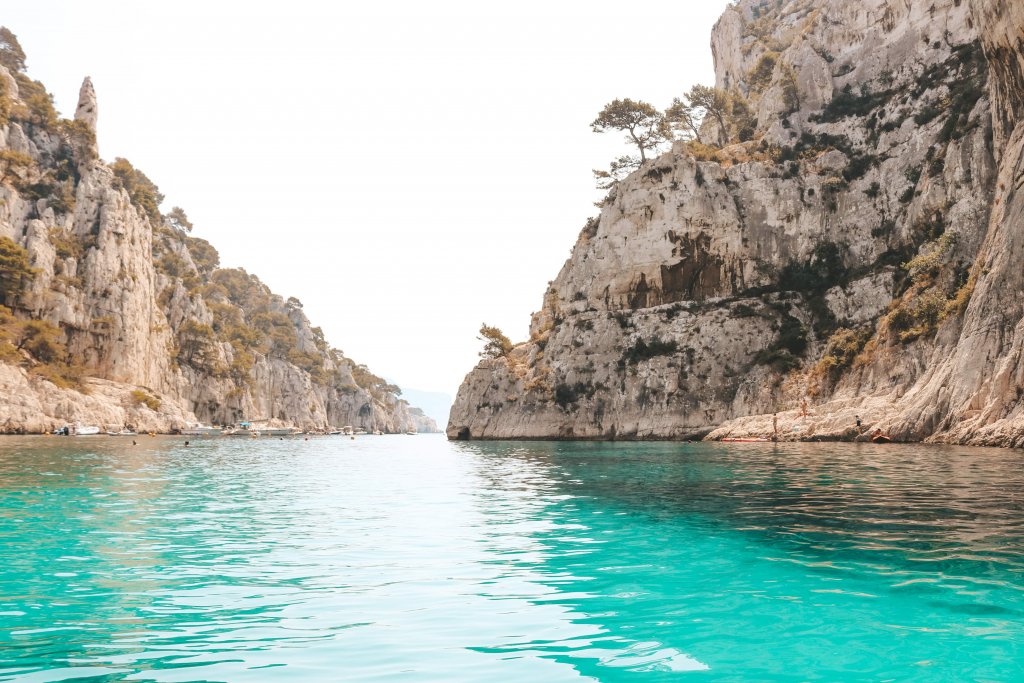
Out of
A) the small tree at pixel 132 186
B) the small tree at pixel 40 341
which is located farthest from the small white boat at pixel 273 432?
the small tree at pixel 132 186

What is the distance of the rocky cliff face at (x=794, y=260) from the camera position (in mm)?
57188

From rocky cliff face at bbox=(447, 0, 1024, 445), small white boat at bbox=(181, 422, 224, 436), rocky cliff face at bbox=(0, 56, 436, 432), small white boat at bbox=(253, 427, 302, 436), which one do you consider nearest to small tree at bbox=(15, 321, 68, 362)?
rocky cliff face at bbox=(0, 56, 436, 432)

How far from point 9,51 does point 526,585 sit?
511 ft

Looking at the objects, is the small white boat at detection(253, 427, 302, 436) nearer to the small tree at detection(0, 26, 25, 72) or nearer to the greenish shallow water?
the small tree at detection(0, 26, 25, 72)

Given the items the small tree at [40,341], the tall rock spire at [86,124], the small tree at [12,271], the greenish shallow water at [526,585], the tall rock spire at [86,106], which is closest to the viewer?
the greenish shallow water at [526,585]

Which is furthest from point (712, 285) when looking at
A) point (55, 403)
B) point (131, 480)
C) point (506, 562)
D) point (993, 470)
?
point (55, 403)

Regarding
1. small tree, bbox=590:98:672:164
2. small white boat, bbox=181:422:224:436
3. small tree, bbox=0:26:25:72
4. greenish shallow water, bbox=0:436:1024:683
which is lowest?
small white boat, bbox=181:422:224:436

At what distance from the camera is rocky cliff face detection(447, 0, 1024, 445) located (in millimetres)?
57188

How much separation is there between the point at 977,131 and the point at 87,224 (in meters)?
116

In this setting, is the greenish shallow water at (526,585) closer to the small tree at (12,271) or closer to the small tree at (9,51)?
the small tree at (12,271)

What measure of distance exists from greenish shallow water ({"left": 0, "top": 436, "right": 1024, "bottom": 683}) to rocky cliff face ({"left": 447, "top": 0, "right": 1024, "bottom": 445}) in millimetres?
37913

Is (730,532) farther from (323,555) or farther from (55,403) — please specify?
(55,403)

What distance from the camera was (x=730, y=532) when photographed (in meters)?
15.0

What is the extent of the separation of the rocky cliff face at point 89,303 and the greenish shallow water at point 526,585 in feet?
252
